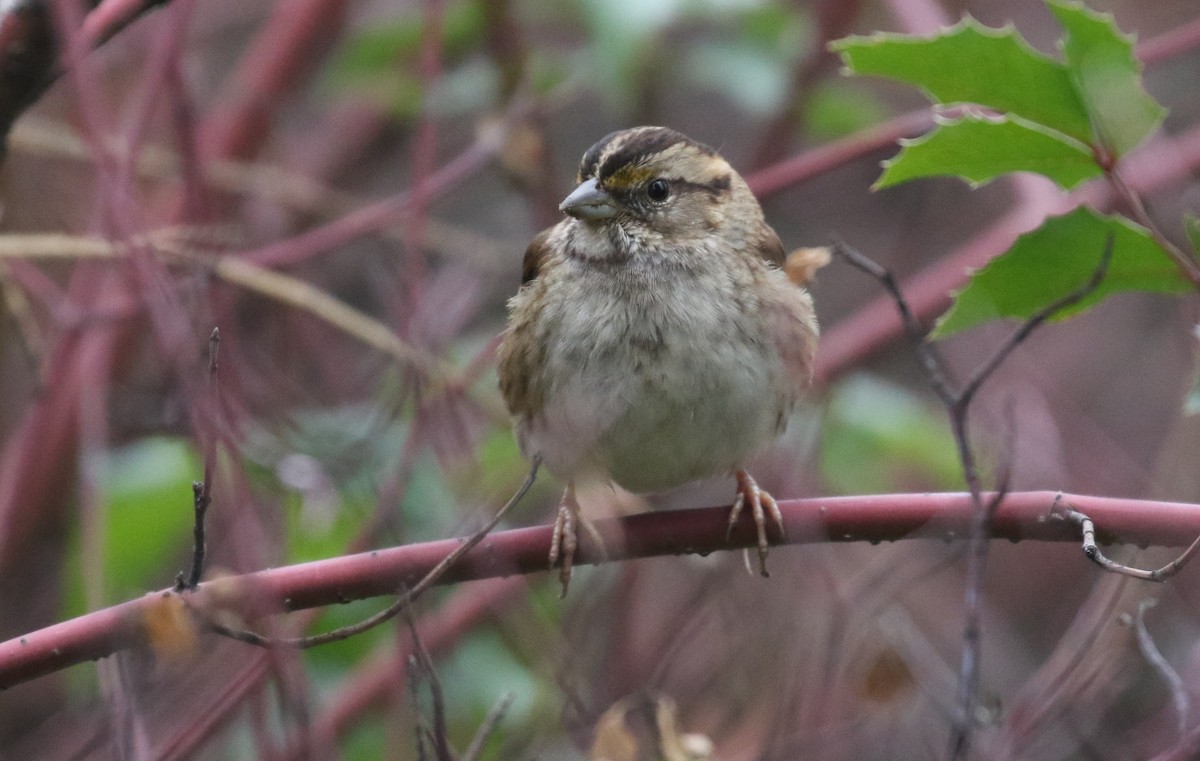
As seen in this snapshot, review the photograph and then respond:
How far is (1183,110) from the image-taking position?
5594 mm

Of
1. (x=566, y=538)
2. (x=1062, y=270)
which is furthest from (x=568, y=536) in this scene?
(x=1062, y=270)

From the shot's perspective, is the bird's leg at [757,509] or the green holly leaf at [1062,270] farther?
the bird's leg at [757,509]

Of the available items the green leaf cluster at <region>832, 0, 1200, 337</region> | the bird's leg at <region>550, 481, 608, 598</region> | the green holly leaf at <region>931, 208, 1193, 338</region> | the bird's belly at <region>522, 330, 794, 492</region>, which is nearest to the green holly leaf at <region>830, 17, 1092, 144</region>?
the green leaf cluster at <region>832, 0, 1200, 337</region>

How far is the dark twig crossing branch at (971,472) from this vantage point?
1.55 metres

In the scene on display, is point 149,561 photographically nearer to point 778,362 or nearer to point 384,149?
point 778,362

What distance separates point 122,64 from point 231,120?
3.18ft

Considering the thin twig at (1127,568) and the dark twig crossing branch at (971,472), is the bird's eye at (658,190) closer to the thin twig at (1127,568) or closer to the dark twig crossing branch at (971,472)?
the dark twig crossing branch at (971,472)

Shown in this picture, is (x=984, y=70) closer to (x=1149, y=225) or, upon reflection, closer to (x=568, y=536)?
(x=1149, y=225)

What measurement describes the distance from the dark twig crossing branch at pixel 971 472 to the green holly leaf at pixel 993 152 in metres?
0.11

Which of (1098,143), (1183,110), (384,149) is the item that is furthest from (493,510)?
(1183,110)

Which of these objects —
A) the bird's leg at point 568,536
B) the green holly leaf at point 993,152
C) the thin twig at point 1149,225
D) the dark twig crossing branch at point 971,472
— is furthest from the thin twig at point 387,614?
the thin twig at point 1149,225

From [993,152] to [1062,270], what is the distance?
0.23m

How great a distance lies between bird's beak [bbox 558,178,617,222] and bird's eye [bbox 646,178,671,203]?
87 millimetres

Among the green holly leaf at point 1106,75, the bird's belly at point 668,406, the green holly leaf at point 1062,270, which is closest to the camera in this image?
the green holly leaf at point 1106,75
